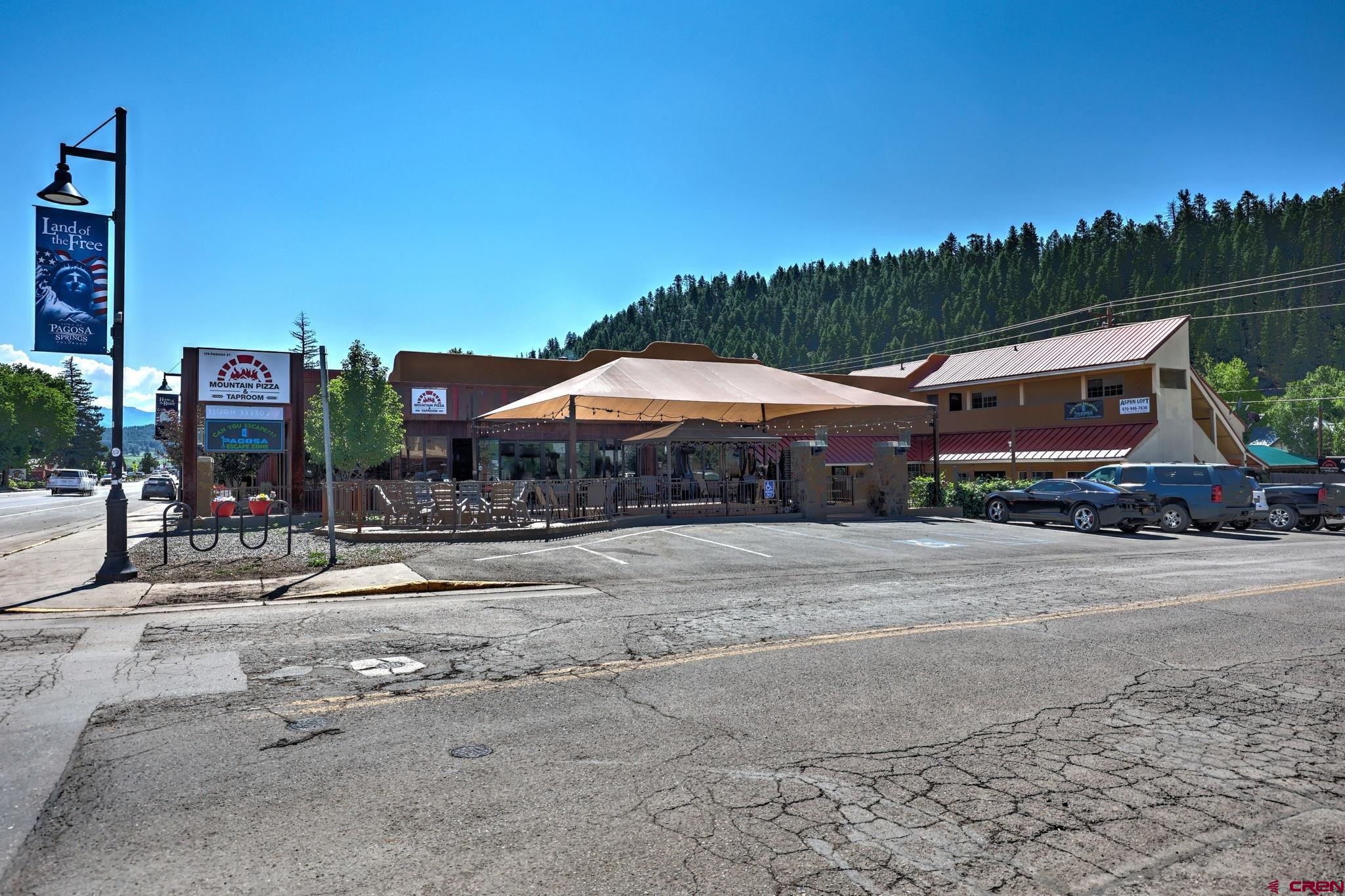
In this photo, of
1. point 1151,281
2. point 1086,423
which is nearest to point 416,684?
point 1086,423

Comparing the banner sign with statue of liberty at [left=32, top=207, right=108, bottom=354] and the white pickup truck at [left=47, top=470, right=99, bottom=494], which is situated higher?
the banner sign with statue of liberty at [left=32, top=207, right=108, bottom=354]

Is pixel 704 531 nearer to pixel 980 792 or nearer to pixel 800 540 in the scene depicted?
pixel 800 540

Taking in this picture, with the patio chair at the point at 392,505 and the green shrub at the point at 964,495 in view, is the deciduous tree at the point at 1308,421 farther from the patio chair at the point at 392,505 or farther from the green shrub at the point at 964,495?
the patio chair at the point at 392,505

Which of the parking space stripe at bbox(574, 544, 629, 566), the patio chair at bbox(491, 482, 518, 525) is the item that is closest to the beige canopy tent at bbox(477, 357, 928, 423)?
the patio chair at bbox(491, 482, 518, 525)

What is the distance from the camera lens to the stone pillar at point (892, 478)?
82.2ft

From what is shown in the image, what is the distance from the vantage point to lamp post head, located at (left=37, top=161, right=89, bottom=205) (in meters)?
11.5

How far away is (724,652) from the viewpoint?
7.34 meters

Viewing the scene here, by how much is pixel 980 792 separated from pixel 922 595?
6.70 m

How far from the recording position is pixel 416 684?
6.33 metres

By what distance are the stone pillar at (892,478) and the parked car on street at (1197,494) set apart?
17.3ft

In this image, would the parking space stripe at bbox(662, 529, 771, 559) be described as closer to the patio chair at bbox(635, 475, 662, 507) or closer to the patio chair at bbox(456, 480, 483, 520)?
the patio chair at bbox(635, 475, 662, 507)

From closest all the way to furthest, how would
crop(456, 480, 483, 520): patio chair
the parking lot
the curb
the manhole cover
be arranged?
the manhole cover, the curb, the parking lot, crop(456, 480, 483, 520): patio chair

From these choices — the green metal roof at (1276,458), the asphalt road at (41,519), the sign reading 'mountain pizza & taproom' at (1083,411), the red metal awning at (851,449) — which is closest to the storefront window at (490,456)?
the asphalt road at (41,519)

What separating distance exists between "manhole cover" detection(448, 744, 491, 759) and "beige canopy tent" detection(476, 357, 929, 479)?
1545cm
